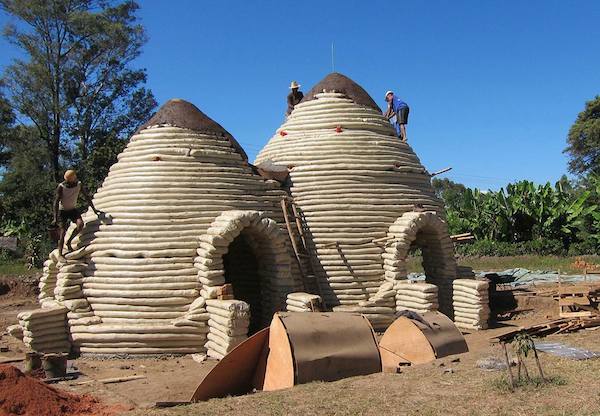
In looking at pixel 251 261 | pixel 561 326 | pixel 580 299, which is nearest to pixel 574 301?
pixel 580 299

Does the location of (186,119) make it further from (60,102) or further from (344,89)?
(60,102)

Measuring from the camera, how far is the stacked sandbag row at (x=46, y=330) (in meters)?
10.7

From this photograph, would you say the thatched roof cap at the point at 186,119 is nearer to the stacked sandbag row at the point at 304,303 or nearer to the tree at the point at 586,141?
the stacked sandbag row at the point at 304,303

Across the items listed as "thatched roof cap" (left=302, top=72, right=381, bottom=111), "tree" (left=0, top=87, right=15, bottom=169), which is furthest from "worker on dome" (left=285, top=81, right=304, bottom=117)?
"tree" (left=0, top=87, right=15, bottom=169)

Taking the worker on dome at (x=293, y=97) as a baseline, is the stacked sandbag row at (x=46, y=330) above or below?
below

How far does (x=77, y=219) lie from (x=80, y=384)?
12.5ft

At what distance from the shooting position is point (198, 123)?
12555 mm

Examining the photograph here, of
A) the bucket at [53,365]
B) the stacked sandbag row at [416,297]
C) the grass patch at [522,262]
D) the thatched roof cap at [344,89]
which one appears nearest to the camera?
the bucket at [53,365]

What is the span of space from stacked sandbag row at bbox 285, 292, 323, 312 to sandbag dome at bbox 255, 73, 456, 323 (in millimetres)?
1358

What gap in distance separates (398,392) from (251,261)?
7449 mm

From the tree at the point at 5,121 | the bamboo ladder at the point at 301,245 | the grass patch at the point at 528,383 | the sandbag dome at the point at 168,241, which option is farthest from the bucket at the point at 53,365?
the tree at the point at 5,121

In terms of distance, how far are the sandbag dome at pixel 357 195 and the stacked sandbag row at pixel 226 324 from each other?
9.40ft

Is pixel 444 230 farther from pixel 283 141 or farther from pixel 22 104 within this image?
pixel 22 104

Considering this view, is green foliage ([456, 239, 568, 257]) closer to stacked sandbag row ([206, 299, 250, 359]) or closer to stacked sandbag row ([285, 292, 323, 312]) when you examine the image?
stacked sandbag row ([285, 292, 323, 312])
